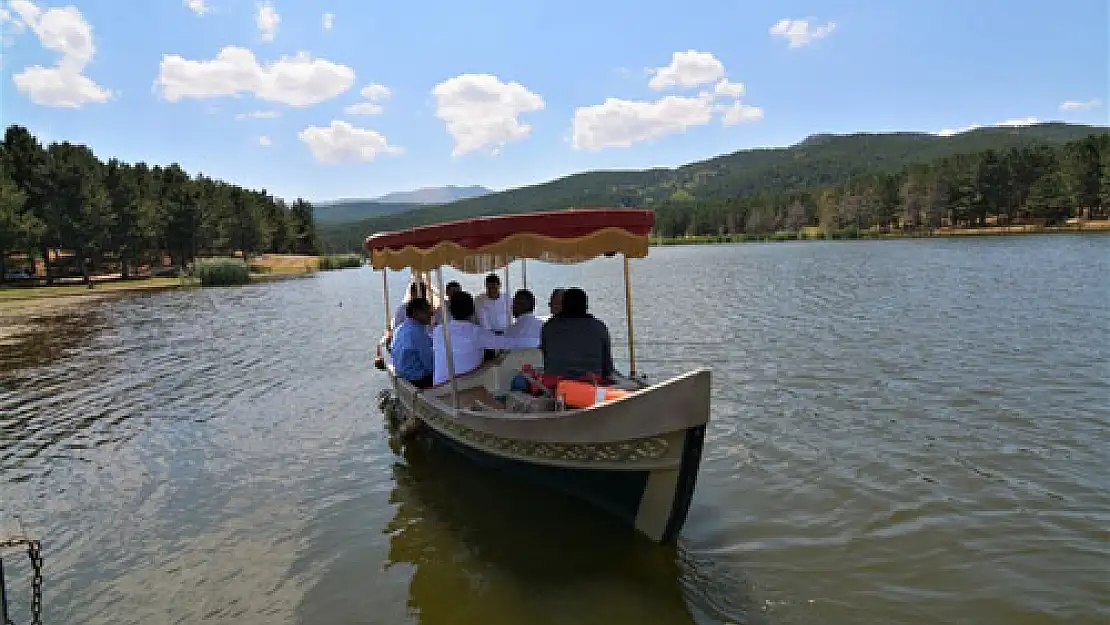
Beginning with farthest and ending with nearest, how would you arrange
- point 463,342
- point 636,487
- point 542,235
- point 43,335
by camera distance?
point 43,335, point 463,342, point 542,235, point 636,487

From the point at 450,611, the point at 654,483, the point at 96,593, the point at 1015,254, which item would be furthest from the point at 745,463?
the point at 1015,254

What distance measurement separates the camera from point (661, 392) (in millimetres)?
5566

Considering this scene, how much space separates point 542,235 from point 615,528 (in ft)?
11.5

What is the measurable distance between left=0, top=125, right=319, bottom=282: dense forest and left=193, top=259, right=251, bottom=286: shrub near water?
8.88m

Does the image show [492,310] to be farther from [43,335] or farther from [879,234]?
[879,234]

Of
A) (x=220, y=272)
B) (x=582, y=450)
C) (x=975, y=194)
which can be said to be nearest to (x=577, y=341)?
(x=582, y=450)

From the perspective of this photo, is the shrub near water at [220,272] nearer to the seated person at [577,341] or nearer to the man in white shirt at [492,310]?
the man in white shirt at [492,310]

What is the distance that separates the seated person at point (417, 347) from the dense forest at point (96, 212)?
5614 cm

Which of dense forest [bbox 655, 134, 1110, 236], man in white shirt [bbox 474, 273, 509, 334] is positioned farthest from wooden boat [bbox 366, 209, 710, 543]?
dense forest [bbox 655, 134, 1110, 236]

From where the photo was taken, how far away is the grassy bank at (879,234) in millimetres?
77062

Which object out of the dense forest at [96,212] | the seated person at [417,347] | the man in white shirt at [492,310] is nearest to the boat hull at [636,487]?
the seated person at [417,347]

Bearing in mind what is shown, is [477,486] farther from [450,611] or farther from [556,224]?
[556,224]

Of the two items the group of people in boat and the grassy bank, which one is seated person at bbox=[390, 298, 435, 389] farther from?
the grassy bank

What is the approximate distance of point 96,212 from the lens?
5841 centimetres
